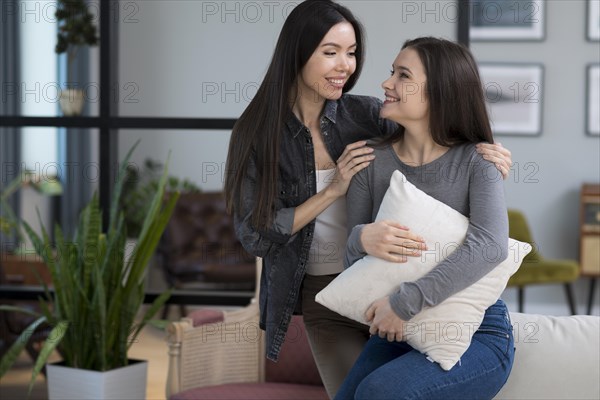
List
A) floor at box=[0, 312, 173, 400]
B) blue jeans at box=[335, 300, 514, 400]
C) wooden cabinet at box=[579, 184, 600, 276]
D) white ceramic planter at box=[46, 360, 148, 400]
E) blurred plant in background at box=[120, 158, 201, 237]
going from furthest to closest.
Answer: wooden cabinet at box=[579, 184, 600, 276] → blurred plant in background at box=[120, 158, 201, 237] → floor at box=[0, 312, 173, 400] → white ceramic planter at box=[46, 360, 148, 400] → blue jeans at box=[335, 300, 514, 400]

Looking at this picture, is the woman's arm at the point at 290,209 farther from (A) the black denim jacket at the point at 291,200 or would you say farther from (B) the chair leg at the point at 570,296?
(B) the chair leg at the point at 570,296

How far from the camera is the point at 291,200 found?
7.73 ft

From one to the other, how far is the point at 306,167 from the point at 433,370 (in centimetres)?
61

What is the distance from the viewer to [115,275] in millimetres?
3783

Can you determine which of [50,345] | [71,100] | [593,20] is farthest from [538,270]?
[50,345]

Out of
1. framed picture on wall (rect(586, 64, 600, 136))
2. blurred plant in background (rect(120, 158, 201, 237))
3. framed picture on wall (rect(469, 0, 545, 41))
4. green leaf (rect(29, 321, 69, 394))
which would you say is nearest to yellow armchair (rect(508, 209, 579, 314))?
framed picture on wall (rect(586, 64, 600, 136))

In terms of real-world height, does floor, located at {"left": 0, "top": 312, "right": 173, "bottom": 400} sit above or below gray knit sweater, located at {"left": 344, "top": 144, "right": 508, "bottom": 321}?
below

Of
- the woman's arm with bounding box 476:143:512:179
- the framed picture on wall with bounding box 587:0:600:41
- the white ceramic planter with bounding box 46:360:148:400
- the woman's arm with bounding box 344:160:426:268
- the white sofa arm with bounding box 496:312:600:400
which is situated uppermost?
the framed picture on wall with bounding box 587:0:600:41

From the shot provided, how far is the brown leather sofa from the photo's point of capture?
5.95m

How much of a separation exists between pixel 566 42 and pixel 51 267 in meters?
4.65

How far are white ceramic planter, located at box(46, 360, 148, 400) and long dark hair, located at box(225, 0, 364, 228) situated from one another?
5.39ft

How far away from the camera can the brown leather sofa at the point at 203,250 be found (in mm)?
5953

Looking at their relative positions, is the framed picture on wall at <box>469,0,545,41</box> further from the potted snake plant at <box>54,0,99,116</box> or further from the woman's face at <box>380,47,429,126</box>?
the woman's face at <box>380,47,429,126</box>

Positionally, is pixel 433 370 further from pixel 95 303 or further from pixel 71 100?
pixel 71 100
